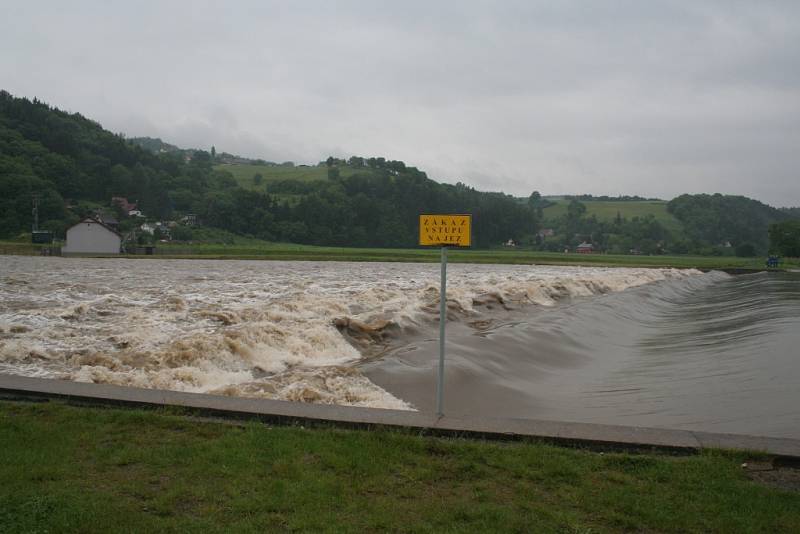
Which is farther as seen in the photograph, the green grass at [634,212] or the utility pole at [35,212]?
the green grass at [634,212]

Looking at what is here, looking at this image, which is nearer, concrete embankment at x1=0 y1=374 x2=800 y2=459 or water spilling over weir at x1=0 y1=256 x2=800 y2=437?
concrete embankment at x1=0 y1=374 x2=800 y2=459

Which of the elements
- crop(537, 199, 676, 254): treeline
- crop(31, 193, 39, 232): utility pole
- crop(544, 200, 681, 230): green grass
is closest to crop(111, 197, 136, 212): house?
crop(31, 193, 39, 232): utility pole

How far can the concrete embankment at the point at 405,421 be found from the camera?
20.9 feet

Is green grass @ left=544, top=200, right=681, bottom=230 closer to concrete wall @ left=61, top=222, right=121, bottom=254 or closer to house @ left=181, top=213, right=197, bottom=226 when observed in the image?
house @ left=181, top=213, right=197, bottom=226

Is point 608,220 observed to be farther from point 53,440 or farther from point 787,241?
point 53,440

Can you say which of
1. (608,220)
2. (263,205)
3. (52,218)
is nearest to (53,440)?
(52,218)

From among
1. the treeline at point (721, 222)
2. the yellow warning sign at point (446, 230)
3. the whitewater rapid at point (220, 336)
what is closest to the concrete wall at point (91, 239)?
the whitewater rapid at point (220, 336)

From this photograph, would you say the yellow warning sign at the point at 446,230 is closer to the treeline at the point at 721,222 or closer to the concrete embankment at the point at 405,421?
the concrete embankment at the point at 405,421

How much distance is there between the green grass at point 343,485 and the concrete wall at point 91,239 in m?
77.3

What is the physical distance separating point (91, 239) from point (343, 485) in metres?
81.3

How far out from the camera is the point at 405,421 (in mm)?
6969

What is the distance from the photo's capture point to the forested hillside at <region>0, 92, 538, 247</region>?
101 m

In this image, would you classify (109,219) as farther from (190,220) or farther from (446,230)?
(446,230)

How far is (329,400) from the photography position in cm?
991
